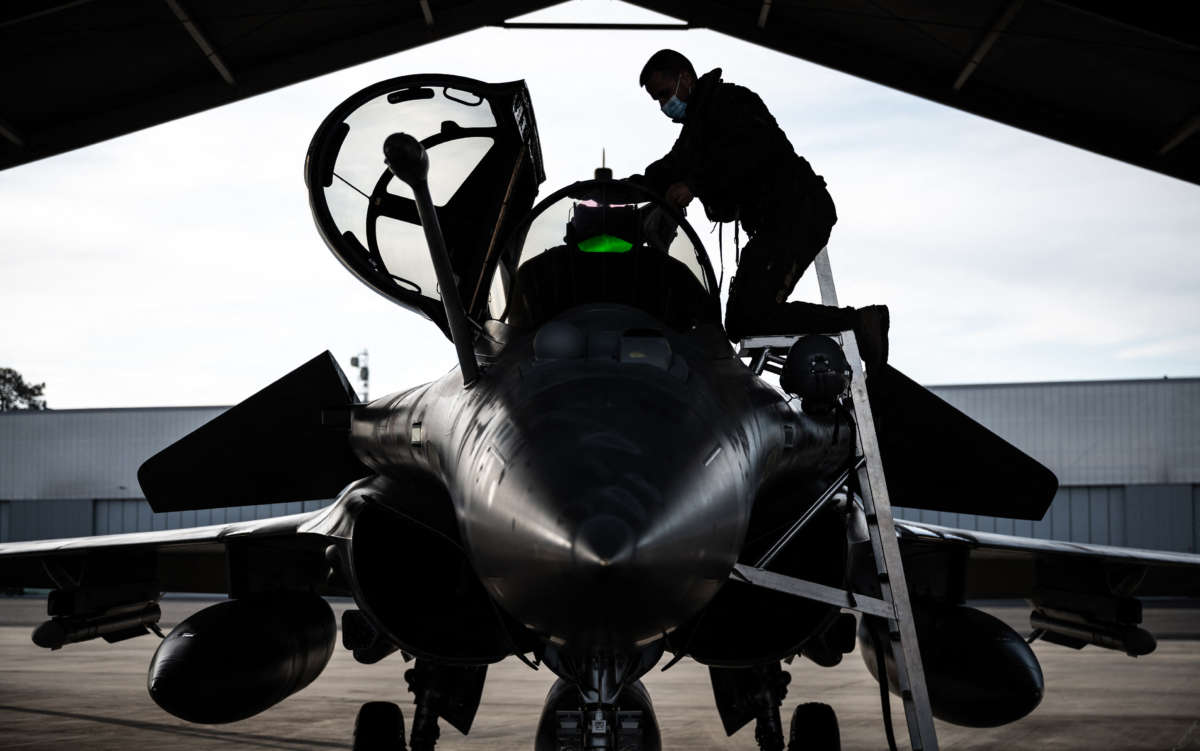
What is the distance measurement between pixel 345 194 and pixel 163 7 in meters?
5.25

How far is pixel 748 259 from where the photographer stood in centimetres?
516

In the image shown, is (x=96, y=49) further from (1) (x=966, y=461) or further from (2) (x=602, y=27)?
(1) (x=966, y=461)

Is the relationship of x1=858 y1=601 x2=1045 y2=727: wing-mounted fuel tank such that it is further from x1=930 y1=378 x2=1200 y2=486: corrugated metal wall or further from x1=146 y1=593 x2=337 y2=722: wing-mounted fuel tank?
x1=930 y1=378 x2=1200 y2=486: corrugated metal wall

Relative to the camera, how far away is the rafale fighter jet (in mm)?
3037

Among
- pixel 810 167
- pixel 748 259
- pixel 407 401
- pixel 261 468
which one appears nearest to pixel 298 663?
pixel 261 468

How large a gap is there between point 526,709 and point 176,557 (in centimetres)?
478

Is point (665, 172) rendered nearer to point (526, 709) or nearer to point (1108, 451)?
point (526, 709)

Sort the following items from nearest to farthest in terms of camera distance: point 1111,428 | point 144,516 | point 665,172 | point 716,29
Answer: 1. point 665,172
2. point 716,29
3. point 1111,428
4. point 144,516

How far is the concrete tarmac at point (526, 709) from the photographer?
10.0m

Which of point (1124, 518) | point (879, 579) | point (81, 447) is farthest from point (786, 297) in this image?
point (81, 447)

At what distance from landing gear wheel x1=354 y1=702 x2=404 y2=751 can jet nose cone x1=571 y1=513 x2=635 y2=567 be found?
3.88m

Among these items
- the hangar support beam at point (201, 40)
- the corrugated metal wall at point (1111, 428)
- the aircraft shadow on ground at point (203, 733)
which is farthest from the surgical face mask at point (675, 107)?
the corrugated metal wall at point (1111, 428)

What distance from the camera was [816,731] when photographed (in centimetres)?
655

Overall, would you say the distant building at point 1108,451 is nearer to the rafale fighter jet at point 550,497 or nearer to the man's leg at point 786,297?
the rafale fighter jet at point 550,497
